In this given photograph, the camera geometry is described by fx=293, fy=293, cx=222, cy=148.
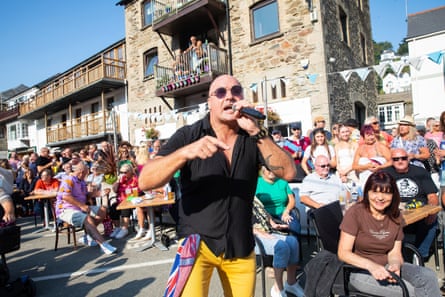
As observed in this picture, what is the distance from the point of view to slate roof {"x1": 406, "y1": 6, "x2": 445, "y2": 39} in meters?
12.3

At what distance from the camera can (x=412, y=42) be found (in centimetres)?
1264

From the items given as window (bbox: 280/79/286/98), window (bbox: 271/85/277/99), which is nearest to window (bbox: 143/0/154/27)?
window (bbox: 271/85/277/99)

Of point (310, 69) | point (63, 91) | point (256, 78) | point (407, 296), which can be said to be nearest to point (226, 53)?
point (256, 78)

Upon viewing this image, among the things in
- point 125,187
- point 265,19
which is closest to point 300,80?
point 265,19

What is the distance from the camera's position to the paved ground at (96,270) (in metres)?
3.58

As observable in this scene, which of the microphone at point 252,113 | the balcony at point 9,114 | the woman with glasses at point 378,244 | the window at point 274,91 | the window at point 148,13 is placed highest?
the window at point 148,13

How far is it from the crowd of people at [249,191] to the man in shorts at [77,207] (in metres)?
0.02

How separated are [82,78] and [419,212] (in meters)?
21.2

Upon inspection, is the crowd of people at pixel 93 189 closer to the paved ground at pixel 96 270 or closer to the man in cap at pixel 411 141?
the paved ground at pixel 96 270

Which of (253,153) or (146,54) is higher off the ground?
(146,54)

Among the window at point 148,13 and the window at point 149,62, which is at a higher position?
the window at point 148,13

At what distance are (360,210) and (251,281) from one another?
1537 millimetres

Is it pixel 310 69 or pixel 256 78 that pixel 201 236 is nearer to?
pixel 310 69

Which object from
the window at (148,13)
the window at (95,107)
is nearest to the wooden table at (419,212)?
the window at (148,13)
